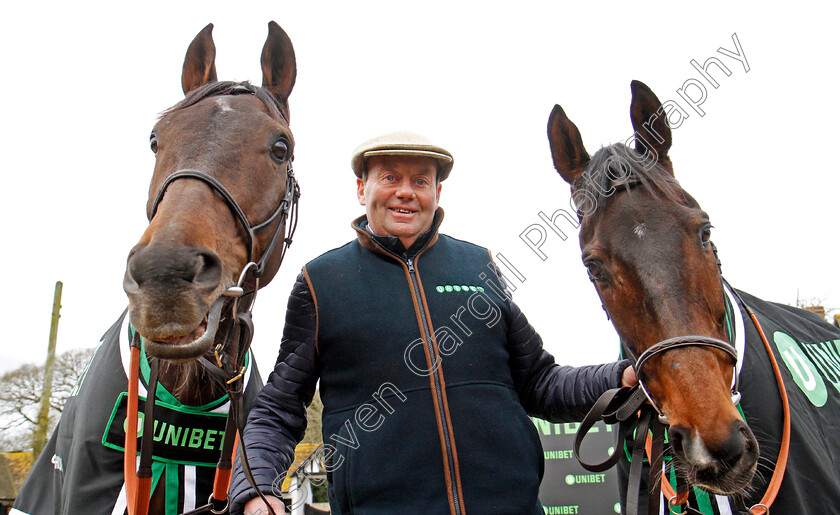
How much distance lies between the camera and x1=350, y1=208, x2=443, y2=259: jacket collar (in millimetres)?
2920

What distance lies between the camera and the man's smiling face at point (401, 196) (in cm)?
294

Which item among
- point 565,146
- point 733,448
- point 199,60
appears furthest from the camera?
point 199,60

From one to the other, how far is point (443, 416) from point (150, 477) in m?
1.45

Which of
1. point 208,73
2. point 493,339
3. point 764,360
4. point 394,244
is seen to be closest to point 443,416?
point 493,339

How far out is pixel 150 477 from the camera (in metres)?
2.65

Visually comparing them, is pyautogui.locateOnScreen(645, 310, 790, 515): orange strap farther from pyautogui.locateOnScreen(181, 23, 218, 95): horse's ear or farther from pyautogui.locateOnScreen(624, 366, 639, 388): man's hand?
pyautogui.locateOnScreen(181, 23, 218, 95): horse's ear

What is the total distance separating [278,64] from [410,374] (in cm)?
209

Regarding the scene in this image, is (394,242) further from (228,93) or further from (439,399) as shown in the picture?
(228,93)

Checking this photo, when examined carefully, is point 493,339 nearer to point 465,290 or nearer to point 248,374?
point 465,290

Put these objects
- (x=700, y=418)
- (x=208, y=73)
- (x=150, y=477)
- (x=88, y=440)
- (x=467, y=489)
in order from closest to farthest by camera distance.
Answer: (x=700, y=418), (x=467, y=489), (x=150, y=477), (x=88, y=440), (x=208, y=73)

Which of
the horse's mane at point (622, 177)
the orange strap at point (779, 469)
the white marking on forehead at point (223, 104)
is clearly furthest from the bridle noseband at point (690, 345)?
the white marking on forehead at point (223, 104)

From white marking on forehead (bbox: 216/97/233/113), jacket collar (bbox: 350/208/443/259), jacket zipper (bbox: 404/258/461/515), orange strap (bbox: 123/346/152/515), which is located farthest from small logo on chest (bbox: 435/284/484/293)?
orange strap (bbox: 123/346/152/515)

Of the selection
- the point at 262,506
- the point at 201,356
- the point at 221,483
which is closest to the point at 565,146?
the point at 201,356

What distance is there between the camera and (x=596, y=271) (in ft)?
8.82
